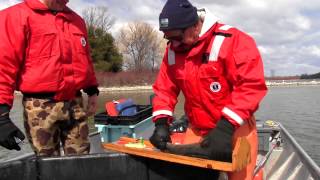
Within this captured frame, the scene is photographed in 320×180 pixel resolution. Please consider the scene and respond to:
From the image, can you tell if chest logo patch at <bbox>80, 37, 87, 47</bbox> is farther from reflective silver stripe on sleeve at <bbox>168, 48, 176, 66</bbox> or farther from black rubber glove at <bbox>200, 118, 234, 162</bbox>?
black rubber glove at <bbox>200, 118, 234, 162</bbox>

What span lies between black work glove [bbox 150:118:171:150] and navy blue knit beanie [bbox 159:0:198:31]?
0.73m

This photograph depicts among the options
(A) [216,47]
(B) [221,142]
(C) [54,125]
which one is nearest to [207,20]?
(A) [216,47]

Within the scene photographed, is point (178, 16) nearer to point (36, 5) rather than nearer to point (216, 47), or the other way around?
point (216, 47)

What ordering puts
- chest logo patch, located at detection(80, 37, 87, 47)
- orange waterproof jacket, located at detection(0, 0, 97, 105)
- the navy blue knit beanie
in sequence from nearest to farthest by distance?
the navy blue knit beanie
orange waterproof jacket, located at detection(0, 0, 97, 105)
chest logo patch, located at detection(80, 37, 87, 47)

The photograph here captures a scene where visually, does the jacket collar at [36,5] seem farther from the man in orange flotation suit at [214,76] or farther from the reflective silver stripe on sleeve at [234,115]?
the reflective silver stripe on sleeve at [234,115]

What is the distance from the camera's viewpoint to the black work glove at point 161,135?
3.25 m

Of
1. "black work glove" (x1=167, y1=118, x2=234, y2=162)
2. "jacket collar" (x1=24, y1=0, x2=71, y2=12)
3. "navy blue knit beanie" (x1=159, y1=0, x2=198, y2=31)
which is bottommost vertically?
"black work glove" (x1=167, y1=118, x2=234, y2=162)

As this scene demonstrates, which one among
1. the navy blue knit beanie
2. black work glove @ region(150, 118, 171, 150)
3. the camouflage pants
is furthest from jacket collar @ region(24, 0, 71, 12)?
black work glove @ region(150, 118, 171, 150)

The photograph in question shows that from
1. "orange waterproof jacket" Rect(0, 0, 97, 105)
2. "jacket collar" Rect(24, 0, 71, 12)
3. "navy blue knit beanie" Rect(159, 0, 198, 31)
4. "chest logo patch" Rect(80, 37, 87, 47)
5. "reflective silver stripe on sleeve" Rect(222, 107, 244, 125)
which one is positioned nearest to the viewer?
"reflective silver stripe on sleeve" Rect(222, 107, 244, 125)

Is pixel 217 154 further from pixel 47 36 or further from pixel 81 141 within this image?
pixel 47 36

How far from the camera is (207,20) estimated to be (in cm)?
308

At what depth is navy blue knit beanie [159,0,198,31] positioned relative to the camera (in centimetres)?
299

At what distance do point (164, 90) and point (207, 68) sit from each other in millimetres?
518

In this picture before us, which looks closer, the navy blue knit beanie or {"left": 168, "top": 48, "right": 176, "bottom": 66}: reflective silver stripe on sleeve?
the navy blue knit beanie
